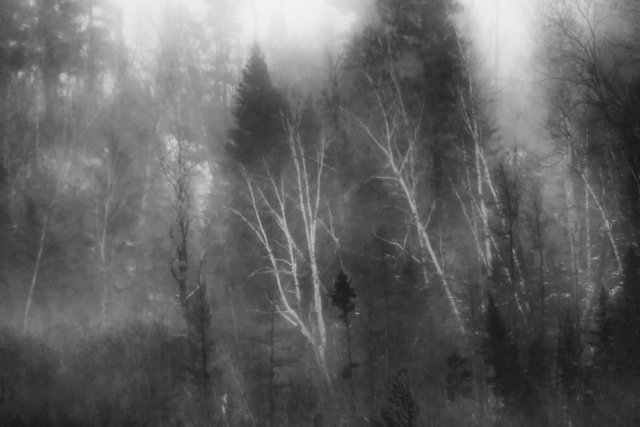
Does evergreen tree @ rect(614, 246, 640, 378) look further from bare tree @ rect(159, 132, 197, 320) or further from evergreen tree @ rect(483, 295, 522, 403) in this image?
bare tree @ rect(159, 132, 197, 320)

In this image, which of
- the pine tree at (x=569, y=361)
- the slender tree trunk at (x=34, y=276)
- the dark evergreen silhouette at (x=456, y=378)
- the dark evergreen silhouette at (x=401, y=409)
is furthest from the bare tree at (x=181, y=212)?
the pine tree at (x=569, y=361)

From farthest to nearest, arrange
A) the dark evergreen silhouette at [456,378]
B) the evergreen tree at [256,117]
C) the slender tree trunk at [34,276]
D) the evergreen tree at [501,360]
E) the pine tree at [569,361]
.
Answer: the slender tree trunk at [34,276]
the evergreen tree at [256,117]
the dark evergreen silhouette at [456,378]
the pine tree at [569,361]
the evergreen tree at [501,360]

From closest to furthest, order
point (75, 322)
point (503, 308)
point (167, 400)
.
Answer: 1. point (167, 400)
2. point (503, 308)
3. point (75, 322)

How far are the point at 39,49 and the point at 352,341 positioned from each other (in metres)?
23.2

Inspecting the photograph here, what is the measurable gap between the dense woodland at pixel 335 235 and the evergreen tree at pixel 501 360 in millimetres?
53

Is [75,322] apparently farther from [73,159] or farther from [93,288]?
[73,159]

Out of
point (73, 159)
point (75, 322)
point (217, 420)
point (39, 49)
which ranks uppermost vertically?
point (39, 49)

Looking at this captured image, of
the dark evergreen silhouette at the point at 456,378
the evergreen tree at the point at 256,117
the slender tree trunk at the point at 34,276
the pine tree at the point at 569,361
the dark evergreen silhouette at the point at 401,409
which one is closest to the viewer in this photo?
the dark evergreen silhouette at the point at 401,409

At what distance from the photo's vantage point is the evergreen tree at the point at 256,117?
1821cm

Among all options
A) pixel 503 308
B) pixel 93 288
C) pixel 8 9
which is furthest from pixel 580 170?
pixel 8 9

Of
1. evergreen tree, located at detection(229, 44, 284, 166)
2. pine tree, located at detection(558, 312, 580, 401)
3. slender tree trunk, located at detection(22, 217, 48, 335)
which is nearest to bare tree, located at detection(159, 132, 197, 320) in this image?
evergreen tree, located at detection(229, 44, 284, 166)

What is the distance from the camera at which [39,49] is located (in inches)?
1003

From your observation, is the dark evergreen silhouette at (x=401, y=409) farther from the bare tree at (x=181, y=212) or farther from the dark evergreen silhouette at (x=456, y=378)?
the bare tree at (x=181, y=212)

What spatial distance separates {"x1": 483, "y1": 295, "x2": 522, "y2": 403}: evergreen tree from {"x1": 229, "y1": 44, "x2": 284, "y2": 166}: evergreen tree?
9911mm
